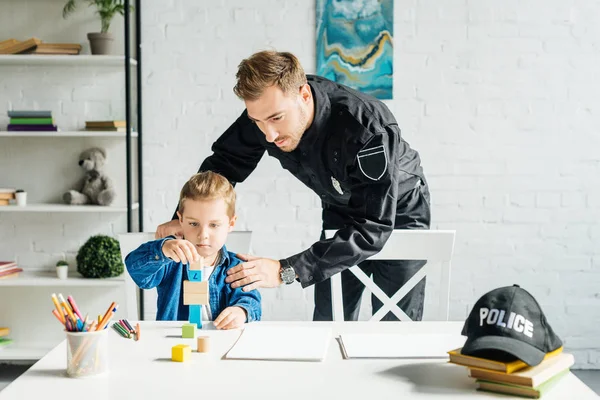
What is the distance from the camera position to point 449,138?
11.0 feet

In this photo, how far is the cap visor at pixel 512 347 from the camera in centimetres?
113

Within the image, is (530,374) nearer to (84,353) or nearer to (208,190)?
(84,353)

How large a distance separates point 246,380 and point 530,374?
0.45 meters

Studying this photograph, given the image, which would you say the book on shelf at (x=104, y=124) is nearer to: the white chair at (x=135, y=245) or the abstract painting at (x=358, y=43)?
the abstract painting at (x=358, y=43)

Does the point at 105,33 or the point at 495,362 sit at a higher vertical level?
the point at 105,33

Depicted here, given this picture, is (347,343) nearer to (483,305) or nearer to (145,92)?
(483,305)

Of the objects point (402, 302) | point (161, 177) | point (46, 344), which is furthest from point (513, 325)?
point (46, 344)

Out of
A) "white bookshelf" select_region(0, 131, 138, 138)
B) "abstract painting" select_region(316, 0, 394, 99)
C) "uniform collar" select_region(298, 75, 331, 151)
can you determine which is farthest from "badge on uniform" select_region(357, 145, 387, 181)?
"white bookshelf" select_region(0, 131, 138, 138)

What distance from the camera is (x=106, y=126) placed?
3289 mm

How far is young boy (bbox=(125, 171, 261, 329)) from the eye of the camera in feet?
5.73

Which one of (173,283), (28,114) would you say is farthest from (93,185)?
(173,283)

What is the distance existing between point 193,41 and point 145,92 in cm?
32

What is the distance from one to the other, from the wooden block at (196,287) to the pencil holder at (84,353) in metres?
0.27

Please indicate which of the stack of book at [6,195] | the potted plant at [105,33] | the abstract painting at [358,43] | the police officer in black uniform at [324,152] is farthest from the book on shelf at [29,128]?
the police officer in black uniform at [324,152]
